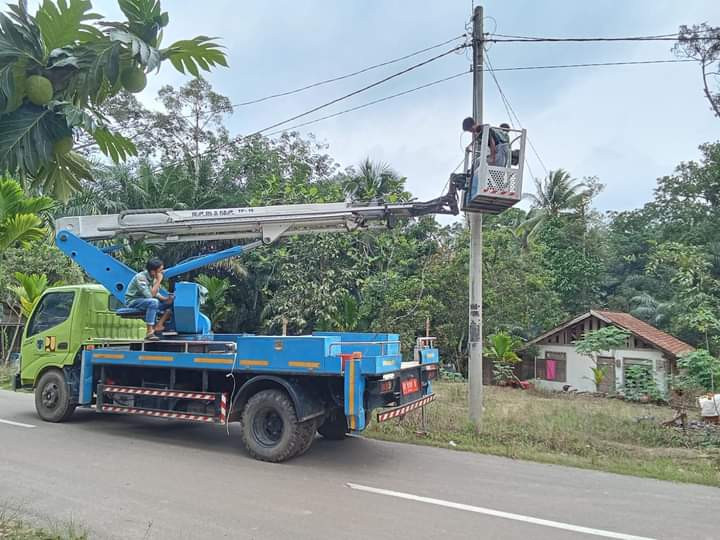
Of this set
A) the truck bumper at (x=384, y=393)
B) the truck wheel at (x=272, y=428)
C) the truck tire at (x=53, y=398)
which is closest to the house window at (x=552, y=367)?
the truck bumper at (x=384, y=393)

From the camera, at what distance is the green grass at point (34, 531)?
4348mm

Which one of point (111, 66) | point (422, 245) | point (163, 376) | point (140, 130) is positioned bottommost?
point (163, 376)

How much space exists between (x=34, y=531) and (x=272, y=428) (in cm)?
329

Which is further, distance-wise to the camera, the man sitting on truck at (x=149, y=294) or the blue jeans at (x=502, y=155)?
the man sitting on truck at (x=149, y=294)

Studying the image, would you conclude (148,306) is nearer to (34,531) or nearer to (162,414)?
(162,414)

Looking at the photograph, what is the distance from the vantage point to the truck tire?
9359 mm

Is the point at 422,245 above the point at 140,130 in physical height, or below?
below

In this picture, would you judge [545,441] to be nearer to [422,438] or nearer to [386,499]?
[422,438]

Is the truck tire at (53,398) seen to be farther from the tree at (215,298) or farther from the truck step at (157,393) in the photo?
the tree at (215,298)

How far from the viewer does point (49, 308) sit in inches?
388

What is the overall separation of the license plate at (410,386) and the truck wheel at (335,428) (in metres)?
1.28

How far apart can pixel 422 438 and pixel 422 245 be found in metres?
15.3

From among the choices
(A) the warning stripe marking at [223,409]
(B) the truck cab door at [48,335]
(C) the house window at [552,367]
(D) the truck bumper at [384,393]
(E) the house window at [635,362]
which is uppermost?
(B) the truck cab door at [48,335]

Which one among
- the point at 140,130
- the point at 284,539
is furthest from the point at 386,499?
the point at 140,130
